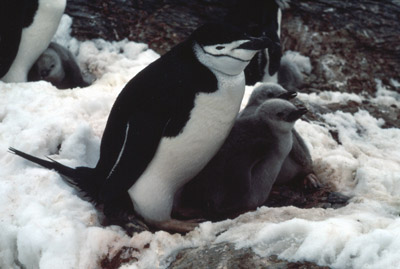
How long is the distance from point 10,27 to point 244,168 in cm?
206

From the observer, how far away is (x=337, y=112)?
374 centimetres

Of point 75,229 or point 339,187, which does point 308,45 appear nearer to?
point 339,187

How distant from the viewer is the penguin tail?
2.43 metres

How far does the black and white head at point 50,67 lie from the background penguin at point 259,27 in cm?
150

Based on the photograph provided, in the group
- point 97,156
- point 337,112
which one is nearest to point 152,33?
point 337,112

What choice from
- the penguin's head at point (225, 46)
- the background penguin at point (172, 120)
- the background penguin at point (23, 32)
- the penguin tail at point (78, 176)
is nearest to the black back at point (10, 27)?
the background penguin at point (23, 32)

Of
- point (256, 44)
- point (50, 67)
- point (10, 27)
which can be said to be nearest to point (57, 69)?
point (50, 67)

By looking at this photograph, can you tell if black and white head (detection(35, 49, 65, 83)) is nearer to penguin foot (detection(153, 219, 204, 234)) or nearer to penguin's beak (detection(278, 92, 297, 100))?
penguin's beak (detection(278, 92, 297, 100))

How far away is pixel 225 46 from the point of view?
7.11 ft

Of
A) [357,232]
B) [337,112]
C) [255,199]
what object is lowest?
[337,112]

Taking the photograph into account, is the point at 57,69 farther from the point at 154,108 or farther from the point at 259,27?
the point at 154,108

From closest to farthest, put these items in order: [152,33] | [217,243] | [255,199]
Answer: [217,243] < [255,199] < [152,33]

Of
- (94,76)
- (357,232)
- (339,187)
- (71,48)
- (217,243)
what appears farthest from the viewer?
(71,48)

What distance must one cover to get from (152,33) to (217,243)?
334cm
